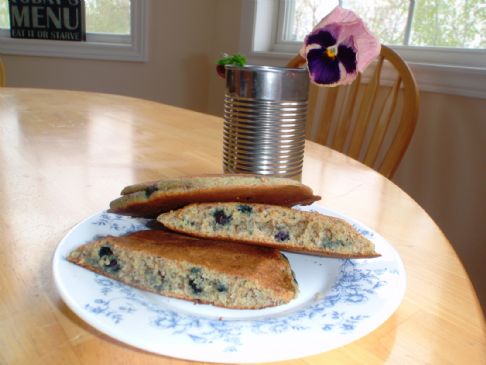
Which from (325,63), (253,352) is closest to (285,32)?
(325,63)

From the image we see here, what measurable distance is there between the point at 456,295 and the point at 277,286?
217mm

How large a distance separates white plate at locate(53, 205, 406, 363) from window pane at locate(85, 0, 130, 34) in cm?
268

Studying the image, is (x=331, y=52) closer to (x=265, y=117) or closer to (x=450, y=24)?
(x=265, y=117)

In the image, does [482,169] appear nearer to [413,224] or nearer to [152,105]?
[413,224]

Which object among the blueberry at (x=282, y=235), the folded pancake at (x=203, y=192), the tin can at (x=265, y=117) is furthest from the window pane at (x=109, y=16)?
the blueberry at (x=282, y=235)

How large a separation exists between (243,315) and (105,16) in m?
2.89

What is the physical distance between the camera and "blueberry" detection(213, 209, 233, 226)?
0.44 meters

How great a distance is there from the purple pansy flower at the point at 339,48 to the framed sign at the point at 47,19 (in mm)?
2555

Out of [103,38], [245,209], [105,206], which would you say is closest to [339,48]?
[245,209]

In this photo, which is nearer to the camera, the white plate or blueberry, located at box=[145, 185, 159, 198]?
the white plate

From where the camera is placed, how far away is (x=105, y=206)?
0.69 m

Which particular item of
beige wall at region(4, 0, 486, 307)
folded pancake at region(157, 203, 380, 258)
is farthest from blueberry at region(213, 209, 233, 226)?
beige wall at region(4, 0, 486, 307)

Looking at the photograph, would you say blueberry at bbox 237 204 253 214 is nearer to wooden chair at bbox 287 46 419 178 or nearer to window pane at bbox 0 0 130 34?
wooden chair at bbox 287 46 419 178

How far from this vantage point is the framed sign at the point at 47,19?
107 inches
